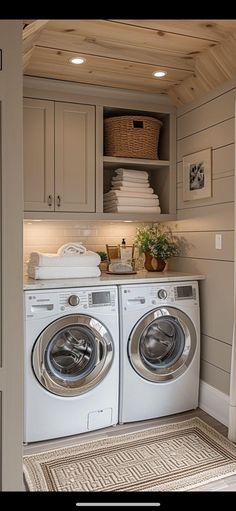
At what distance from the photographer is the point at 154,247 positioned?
3137mm

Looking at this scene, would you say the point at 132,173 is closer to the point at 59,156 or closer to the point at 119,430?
the point at 59,156

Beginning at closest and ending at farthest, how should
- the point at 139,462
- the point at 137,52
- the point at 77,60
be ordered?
the point at 139,462 → the point at 137,52 → the point at 77,60

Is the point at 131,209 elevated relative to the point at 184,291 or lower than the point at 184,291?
elevated

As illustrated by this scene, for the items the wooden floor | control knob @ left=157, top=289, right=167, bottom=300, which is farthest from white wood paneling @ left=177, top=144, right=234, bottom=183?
the wooden floor

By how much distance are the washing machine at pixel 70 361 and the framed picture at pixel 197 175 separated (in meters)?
0.97

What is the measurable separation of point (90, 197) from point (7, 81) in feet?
5.17

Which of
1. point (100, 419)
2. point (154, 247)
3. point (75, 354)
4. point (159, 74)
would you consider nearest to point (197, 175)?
A: point (154, 247)

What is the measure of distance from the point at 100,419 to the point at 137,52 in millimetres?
2372

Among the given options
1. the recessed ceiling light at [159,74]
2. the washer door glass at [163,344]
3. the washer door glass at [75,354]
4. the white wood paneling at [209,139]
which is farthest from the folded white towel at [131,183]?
the washer door glass at [75,354]

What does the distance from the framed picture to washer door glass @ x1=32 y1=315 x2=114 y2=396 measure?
48.0 inches

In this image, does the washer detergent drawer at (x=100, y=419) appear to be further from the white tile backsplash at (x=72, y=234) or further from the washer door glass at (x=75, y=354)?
the white tile backsplash at (x=72, y=234)

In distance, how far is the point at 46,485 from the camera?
200 centimetres

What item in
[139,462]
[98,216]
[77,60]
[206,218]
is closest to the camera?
[139,462]

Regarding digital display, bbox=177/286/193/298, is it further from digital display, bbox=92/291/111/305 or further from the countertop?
digital display, bbox=92/291/111/305
